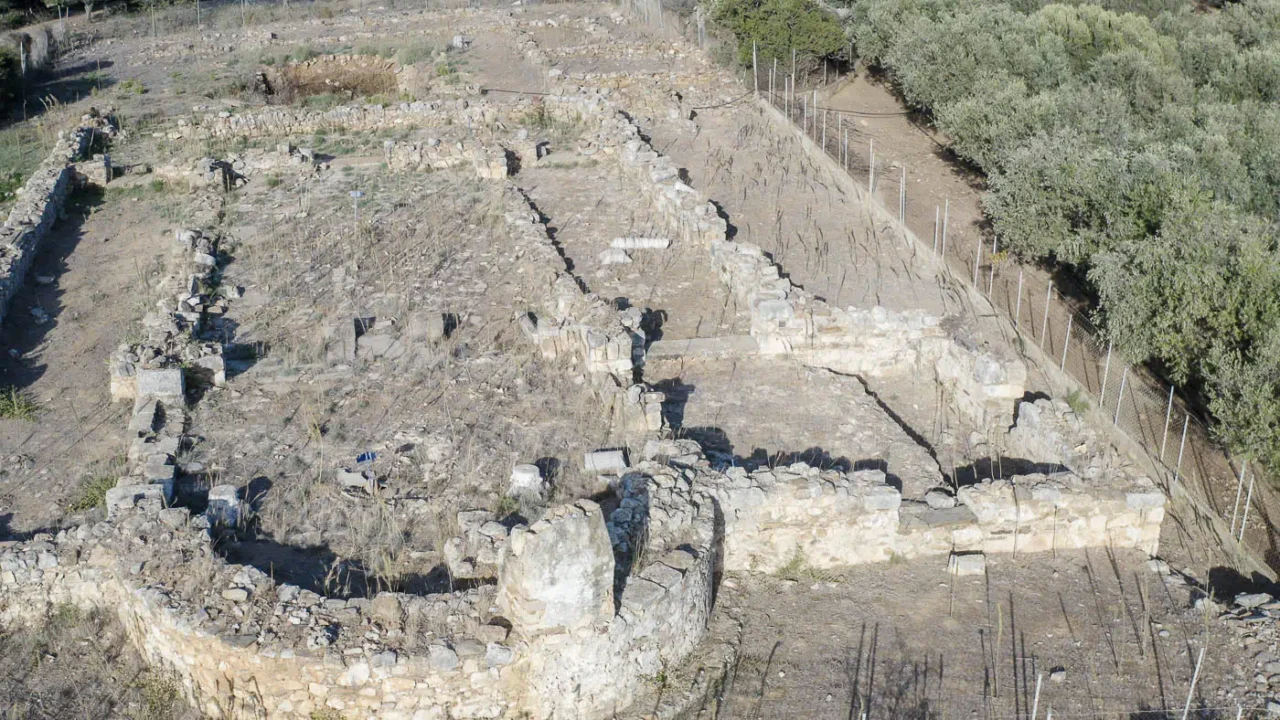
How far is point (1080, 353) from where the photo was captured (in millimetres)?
17703

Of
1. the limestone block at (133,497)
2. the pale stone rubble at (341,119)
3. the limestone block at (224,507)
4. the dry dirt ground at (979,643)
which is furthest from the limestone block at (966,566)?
the pale stone rubble at (341,119)

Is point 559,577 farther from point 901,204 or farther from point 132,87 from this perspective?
point 132,87

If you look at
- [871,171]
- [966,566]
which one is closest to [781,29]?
[871,171]

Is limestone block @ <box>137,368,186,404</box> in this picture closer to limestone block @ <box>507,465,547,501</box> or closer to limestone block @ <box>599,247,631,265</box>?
limestone block @ <box>507,465,547,501</box>

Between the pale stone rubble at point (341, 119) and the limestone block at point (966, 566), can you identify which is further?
the pale stone rubble at point (341, 119)

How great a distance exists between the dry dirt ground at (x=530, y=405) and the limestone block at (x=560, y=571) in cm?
166

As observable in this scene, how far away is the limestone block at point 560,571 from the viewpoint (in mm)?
9656

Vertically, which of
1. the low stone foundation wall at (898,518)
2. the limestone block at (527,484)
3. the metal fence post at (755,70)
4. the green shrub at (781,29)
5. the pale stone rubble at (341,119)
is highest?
the green shrub at (781,29)

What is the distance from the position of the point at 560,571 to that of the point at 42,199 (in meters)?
16.7

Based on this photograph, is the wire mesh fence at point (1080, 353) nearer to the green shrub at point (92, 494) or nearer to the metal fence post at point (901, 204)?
the metal fence post at point (901, 204)

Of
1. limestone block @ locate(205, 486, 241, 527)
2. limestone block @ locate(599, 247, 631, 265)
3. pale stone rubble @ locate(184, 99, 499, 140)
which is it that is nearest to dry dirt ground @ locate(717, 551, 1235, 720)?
limestone block @ locate(205, 486, 241, 527)

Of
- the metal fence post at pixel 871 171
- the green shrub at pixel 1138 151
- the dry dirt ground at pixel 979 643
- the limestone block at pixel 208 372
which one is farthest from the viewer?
the metal fence post at pixel 871 171

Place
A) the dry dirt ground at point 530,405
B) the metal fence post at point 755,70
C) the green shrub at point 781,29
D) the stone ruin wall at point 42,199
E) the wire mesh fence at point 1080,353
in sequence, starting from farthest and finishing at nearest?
the green shrub at point 781,29, the metal fence post at point 755,70, the stone ruin wall at point 42,199, the wire mesh fence at point 1080,353, the dry dirt ground at point 530,405

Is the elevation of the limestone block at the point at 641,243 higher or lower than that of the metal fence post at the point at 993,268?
higher
